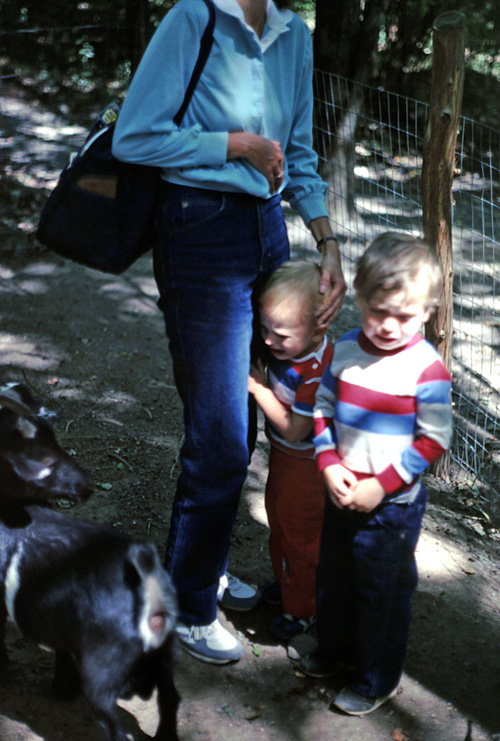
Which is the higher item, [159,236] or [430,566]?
[159,236]

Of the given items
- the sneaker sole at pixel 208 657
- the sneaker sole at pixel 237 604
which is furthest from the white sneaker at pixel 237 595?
the sneaker sole at pixel 208 657

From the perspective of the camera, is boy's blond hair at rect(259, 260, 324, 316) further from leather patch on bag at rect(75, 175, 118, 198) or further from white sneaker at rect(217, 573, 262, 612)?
white sneaker at rect(217, 573, 262, 612)

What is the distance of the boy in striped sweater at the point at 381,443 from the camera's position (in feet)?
5.99

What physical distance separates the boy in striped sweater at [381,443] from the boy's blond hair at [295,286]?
0.20 metres

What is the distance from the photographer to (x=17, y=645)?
2385 mm

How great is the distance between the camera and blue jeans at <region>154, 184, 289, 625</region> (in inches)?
80.0

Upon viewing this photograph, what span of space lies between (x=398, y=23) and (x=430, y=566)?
8.87 m

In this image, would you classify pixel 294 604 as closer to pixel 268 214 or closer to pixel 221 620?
pixel 221 620

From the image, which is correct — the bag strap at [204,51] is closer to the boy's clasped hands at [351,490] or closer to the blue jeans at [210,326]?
the blue jeans at [210,326]

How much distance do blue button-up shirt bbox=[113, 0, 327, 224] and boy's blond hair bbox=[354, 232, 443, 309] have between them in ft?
1.46

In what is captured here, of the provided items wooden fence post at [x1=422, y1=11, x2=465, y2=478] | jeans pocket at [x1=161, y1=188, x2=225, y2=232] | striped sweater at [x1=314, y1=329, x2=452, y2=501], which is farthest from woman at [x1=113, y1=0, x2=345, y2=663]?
wooden fence post at [x1=422, y1=11, x2=465, y2=478]

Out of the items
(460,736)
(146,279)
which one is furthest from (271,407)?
(146,279)

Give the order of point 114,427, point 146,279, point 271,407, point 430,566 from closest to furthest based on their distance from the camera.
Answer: point 271,407
point 430,566
point 114,427
point 146,279

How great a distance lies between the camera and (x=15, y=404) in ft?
5.55
